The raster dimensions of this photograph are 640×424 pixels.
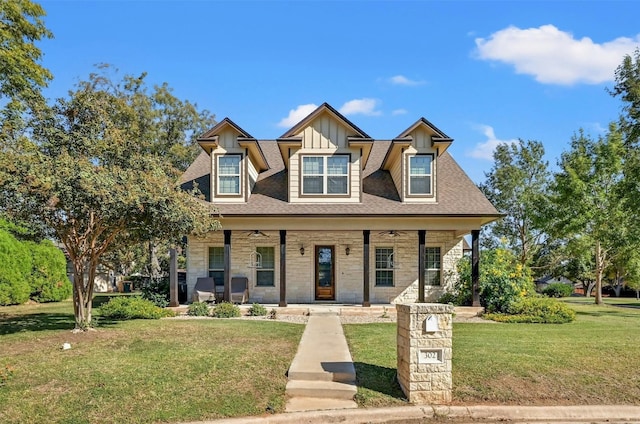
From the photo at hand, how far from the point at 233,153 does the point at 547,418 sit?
12.7m

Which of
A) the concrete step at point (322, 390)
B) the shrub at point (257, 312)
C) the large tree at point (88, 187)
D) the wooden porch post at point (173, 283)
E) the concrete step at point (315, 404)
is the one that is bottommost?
the shrub at point (257, 312)

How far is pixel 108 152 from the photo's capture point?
9.85m

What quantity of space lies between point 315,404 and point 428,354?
66.1 inches

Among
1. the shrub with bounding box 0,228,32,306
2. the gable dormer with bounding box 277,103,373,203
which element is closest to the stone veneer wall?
the gable dormer with bounding box 277,103,373,203

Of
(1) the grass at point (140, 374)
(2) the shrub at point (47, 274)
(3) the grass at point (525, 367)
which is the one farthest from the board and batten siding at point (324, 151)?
(2) the shrub at point (47, 274)

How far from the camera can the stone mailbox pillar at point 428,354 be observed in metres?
6.11

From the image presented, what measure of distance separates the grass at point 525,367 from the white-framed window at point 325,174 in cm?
684

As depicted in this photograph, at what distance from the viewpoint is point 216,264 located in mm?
17094

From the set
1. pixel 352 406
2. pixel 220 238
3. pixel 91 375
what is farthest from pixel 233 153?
pixel 352 406

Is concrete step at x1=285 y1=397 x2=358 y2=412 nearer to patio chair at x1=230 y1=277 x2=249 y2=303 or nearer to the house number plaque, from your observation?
the house number plaque

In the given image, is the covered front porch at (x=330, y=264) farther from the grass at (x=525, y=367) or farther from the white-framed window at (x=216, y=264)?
the grass at (x=525, y=367)

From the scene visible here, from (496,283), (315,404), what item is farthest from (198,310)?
(496,283)

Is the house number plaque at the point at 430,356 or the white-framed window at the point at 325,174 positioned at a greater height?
the white-framed window at the point at 325,174

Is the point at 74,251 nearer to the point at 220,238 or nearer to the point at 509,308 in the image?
the point at 220,238
